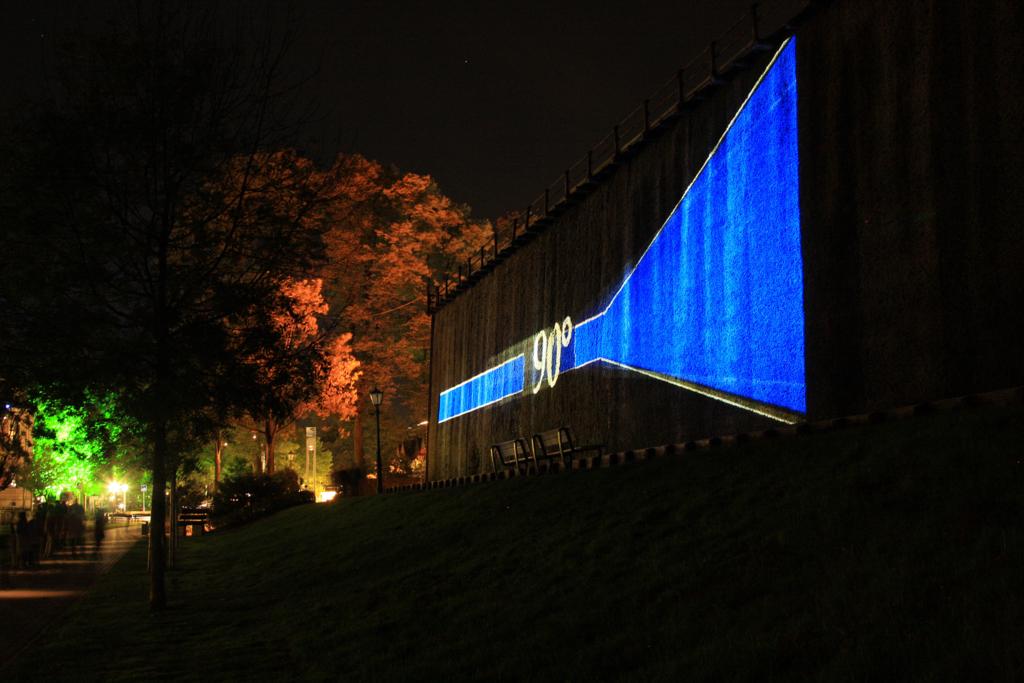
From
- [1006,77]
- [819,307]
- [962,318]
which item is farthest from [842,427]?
[1006,77]

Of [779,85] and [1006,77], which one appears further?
[779,85]

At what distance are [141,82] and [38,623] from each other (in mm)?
6913

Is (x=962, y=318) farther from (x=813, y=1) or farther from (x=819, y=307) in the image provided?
(x=813, y=1)

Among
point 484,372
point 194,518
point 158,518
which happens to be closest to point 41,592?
point 158,518

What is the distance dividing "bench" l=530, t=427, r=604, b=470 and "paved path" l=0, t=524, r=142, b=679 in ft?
27.7

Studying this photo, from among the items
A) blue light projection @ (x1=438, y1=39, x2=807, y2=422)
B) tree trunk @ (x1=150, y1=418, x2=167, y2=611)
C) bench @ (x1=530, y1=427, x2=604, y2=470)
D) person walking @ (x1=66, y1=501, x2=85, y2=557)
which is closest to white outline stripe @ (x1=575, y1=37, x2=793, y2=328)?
blue light projection @ (x1=438, y1=39, x2=807, y2=422)

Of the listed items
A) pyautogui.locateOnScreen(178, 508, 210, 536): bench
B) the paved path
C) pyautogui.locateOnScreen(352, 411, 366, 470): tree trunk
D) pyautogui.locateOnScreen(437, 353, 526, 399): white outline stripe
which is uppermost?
pyautogui.locateOnScreen(437, 353, 526, 399): white outline stripe

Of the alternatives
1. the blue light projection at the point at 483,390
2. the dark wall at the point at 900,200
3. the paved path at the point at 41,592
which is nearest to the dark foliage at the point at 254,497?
the blue light projection at the point at 483,390

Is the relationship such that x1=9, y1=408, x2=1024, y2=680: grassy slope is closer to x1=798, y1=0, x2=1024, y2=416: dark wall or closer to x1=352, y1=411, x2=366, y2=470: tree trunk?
x1=798, y1=0, x2=1024, y2=416: dark wall

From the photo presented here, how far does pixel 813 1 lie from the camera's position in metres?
13.3

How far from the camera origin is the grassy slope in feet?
16.7

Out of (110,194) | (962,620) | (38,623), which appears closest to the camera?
(962,620)

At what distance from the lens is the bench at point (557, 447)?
61.3 feet

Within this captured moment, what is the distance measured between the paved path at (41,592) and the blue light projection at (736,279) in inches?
376
